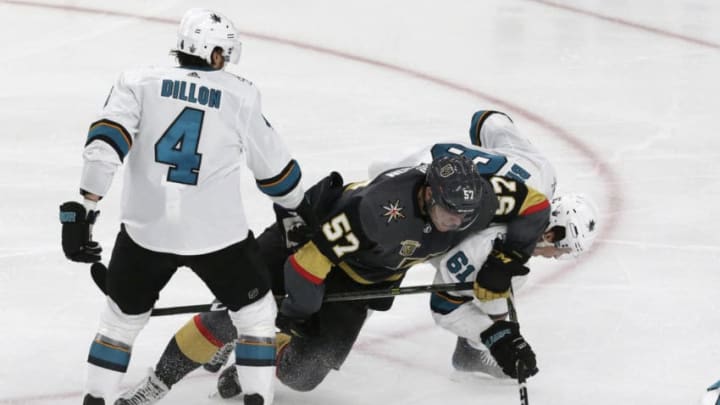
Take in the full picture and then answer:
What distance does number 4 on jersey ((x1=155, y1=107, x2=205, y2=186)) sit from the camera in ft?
11.6

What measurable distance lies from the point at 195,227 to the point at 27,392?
0.90 metres

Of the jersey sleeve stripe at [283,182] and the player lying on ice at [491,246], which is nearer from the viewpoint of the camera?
the jersey sleeve stripe at [283,182]

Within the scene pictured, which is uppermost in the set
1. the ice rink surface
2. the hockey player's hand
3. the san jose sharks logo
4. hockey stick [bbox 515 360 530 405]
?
the san jose sharks logo

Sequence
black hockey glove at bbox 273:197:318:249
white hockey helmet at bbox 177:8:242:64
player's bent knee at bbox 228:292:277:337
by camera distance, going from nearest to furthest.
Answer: white hockey helmet at bbox 177:8:242:64 < player's bent knee at bbox 228:292:277:337 < black hockey glove at bbox 273:197:318:249

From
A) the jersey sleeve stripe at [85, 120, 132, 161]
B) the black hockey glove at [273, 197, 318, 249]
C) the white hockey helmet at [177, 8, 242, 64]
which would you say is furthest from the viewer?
the black hockey glove at [273, 197, 318, 249]

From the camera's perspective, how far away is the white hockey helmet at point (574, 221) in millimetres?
4176

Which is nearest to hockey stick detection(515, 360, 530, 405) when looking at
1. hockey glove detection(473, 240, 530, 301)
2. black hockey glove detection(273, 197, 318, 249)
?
hockey glove detection(473, 240, 530, 301)

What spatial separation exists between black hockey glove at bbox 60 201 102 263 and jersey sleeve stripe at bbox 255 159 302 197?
0.50 meters

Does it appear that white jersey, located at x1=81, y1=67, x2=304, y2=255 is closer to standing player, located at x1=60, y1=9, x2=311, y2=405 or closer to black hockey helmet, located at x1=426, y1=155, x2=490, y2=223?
standing player, located at x1=60, y1=9, x2=311, y2=405

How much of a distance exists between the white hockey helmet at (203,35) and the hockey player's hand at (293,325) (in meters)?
0.83

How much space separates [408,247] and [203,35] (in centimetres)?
85

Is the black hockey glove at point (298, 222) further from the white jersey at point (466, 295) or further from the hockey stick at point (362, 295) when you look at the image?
the white jersey at point (466, 295)

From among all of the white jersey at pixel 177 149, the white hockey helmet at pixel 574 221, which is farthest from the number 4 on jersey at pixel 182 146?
the white hockey helmet at pixel 574 221

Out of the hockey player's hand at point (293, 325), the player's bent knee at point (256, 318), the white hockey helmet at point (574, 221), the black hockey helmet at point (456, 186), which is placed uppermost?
the black hockey helmet at point (456, 186)
